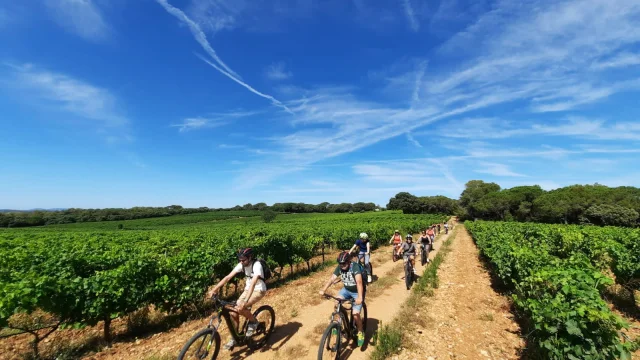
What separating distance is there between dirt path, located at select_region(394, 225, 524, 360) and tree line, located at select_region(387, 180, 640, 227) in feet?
208

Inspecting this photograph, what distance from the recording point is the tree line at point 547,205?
Result: 52.7 meters

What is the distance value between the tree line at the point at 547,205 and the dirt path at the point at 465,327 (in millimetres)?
63317

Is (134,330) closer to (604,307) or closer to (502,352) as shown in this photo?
(502,352)

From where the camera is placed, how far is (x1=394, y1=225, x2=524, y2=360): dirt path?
21.1 feet

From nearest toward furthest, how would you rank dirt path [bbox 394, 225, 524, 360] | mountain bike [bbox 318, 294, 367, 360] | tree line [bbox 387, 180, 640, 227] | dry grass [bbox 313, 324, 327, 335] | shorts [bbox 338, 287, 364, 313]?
mountain bike [bbox 318, 294, 367, 360] → shorts [bbox 338, 287, 364, 313] → dirt path [bbox 394, 225, 524, 360] → dry grass [bbox 313, 324, 327, 335] → tree line [bbox 387, 180, 640, 227]

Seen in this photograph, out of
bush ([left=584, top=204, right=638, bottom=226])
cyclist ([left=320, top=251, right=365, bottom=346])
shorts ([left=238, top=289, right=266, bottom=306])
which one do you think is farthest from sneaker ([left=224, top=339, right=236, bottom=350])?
bush ([left=584, top=204, right=638, bottom=226])

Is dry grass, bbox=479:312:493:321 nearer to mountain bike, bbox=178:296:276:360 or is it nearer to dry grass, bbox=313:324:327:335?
dry grass, bbox=313:324:327:335

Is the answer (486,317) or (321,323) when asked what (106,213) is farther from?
(486,317)

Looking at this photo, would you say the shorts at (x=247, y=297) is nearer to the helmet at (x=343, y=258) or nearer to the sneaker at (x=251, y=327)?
the sneaker at (x=251, y=327)

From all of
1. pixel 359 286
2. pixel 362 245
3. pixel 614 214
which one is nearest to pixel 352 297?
pixel 359 286

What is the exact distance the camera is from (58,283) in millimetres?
6215

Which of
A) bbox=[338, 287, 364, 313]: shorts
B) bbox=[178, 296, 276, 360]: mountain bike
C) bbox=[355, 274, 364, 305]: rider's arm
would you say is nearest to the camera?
bbox=[178, 296, 276, 360]: mountain bike

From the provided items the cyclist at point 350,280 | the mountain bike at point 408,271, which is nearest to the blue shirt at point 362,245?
the mountain bike at point 408,271

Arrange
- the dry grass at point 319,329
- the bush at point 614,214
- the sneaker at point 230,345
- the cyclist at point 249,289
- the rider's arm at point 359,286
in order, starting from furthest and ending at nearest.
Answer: the bush at point 614,214, the dry grass at point 319,329, the sneaker at point 230,345, the cyclist at point 249,289, the rider's arm at point 359,286
